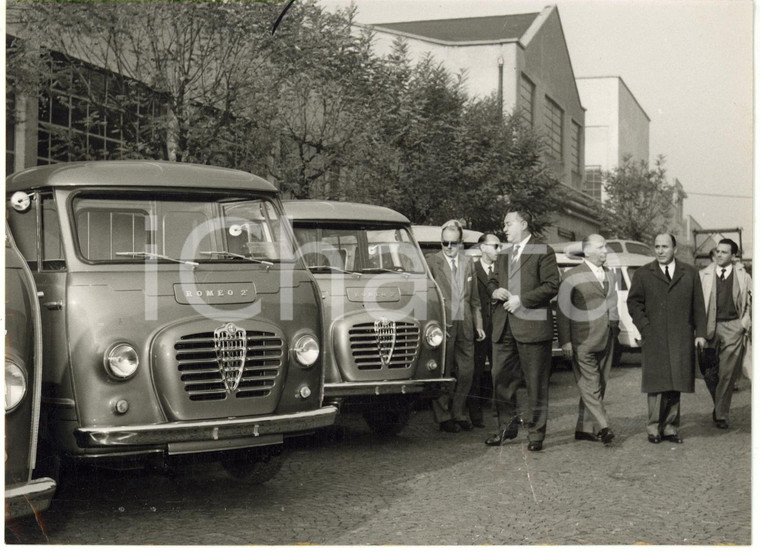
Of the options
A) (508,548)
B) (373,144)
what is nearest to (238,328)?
(508,548)

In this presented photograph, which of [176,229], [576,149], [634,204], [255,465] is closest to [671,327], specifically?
[255,465]

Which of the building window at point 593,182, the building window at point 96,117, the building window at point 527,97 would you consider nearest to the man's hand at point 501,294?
the building window at point 96,117

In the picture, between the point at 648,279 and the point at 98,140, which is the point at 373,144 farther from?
the point at 648,279

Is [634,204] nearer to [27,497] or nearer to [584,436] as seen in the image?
[584,436]

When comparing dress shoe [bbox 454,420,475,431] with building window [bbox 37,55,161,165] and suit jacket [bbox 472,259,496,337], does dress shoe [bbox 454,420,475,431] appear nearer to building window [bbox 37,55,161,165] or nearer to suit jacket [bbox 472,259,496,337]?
suit jacket [bbox 472,259,496,337]

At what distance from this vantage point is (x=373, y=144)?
12.1 m

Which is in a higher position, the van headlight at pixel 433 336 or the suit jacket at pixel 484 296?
the suit jacket at pixel 484 296

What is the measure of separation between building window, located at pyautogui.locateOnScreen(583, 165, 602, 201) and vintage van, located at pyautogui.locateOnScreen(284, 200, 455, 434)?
16.7 metres

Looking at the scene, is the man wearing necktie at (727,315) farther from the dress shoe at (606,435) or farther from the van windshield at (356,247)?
the van windshield at (356,247)

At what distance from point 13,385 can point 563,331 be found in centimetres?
511

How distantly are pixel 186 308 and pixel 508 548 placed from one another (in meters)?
2.29

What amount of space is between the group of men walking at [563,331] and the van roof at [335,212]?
61cm

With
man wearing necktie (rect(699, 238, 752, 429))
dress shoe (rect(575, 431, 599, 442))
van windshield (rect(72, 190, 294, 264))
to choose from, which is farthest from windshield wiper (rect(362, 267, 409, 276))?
man wearing necktie (rect(699, 238, 752, 429))

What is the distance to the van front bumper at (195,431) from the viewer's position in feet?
17.0
